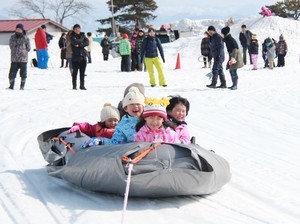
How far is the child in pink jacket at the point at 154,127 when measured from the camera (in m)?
4.21

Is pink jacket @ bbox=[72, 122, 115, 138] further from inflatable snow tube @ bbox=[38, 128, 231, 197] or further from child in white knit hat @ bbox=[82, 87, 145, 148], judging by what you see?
inflatable snow tube @ bbox=[38, 128, 231, 197]

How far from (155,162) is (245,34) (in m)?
17.4

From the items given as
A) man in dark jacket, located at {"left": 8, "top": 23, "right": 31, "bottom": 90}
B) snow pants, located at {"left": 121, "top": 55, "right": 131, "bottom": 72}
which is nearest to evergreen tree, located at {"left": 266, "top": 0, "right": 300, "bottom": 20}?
snow pants, located at {"left": 121, "top": 55, "right": 131, "bottom": 72}

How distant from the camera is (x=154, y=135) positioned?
425cm

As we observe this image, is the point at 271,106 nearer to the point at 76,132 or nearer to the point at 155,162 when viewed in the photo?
the point at 76,132

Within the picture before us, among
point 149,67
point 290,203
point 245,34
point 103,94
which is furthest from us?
point 245,34

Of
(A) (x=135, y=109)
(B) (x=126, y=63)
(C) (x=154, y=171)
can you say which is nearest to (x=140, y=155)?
(C) (x=154, y=171)

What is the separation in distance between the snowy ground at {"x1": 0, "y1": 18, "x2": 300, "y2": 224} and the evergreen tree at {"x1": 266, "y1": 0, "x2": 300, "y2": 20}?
25.7m

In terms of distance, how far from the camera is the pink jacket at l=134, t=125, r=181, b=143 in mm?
4241

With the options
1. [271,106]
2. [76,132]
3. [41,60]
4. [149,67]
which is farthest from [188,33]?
[76,132]

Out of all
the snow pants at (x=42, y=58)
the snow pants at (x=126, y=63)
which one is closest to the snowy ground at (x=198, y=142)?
the snow pants at (x=126, y=63)

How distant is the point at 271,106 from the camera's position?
938 centimetres

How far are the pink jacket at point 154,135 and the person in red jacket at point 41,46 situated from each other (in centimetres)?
1441

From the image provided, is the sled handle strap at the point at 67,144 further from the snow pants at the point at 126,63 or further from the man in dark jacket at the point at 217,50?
the snow pants at the point at 126,63
